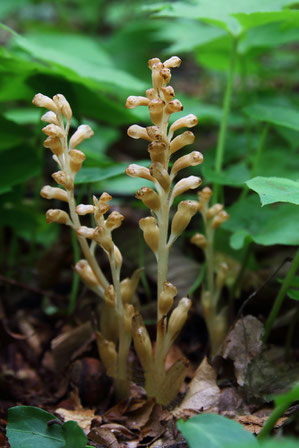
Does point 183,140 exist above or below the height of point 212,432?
above

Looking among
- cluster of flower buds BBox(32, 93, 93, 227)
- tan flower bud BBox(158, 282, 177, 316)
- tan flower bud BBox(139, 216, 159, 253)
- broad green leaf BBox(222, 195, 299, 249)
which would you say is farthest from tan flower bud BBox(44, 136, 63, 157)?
broad green leaf BBox(222, 195, 299, 249)

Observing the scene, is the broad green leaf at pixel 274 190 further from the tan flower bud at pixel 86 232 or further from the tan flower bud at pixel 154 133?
the tan flower bud at pixel 86 232

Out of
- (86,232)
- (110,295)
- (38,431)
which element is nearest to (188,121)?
(86,232)

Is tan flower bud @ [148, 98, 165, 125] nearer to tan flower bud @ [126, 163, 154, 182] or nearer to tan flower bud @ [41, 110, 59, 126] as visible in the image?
tan flower bud @ [126, 163, 154, 182]

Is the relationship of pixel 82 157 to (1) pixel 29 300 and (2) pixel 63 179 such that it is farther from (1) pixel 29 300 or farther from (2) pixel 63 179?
(1) pixel 29 300

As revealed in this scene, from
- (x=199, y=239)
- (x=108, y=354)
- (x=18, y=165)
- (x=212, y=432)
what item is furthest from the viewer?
(x=18, y=165)

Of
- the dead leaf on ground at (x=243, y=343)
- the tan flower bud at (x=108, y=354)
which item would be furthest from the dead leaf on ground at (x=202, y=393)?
the tan flower bud at (x=108, y=354)

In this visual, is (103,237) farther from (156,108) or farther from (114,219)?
(156,108)
